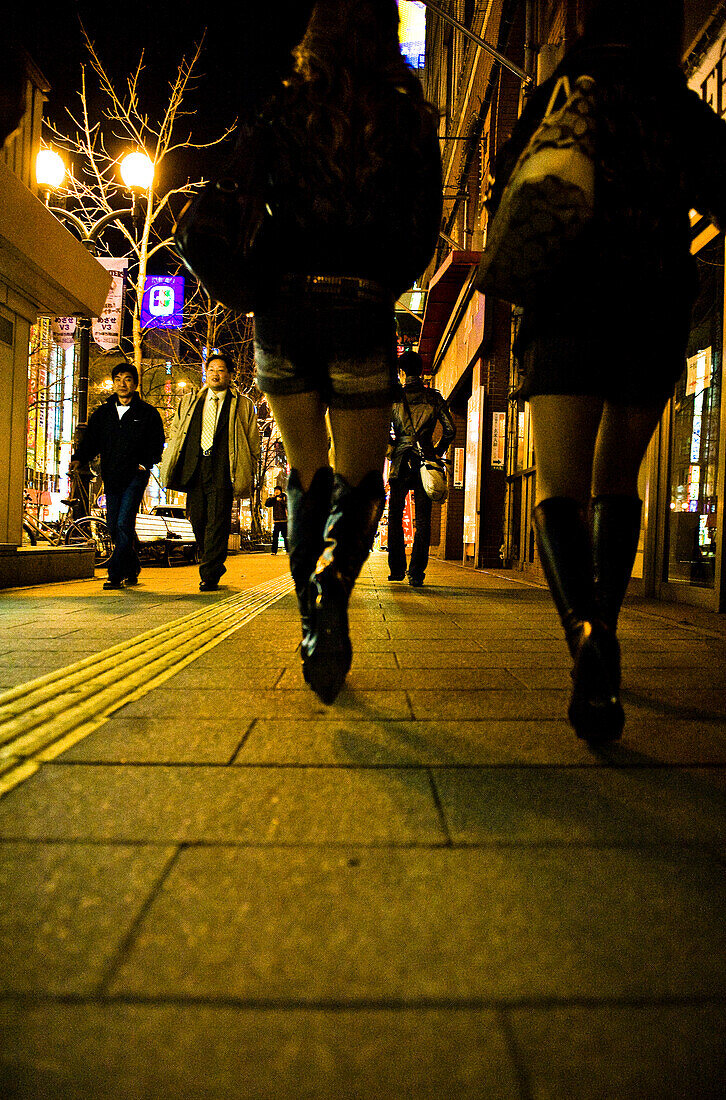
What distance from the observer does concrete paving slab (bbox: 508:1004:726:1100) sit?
2.30 feet

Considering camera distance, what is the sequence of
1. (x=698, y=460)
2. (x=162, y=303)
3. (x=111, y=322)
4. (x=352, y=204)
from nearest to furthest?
(x=352, y=204), (x=698, y=460), (x=111, y=322), (x=162, y=303)

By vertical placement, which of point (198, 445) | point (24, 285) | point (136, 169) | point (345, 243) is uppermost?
point (136, 169)

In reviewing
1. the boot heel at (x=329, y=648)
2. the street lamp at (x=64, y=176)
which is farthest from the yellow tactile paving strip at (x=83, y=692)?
the street lamp at (x=64, y=176)

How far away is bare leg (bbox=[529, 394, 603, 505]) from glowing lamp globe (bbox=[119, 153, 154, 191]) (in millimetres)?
15105

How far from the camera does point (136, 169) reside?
14.5 metres

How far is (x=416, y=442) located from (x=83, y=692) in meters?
5.30

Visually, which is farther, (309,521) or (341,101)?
(309,521)

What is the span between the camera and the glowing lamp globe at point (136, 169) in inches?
568

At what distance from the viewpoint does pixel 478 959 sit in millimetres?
898

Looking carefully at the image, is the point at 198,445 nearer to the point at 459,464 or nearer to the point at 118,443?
the point at 118,443

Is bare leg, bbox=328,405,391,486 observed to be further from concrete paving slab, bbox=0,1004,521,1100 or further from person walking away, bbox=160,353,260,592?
person walking away, bbox=160,353,260,592

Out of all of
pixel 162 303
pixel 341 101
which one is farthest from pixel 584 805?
pixel 162 303

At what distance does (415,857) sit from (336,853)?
0.13 meters

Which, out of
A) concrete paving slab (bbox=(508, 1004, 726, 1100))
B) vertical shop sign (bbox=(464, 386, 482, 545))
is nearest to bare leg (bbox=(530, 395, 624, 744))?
concrete paving slab (bbox=(508, 1004, 726, 1100))
